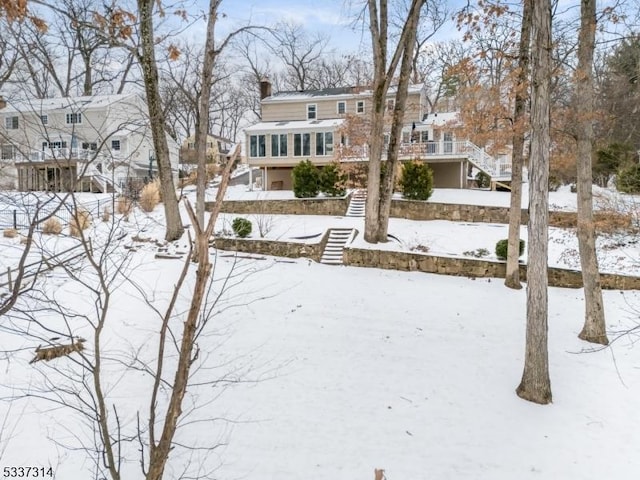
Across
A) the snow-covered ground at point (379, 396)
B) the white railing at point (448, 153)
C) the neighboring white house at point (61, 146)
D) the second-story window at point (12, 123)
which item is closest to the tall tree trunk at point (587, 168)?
the snow-covered ground at point (379, 396)

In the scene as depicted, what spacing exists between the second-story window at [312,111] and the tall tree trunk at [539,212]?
18874 mm

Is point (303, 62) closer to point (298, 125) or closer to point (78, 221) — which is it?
point (298, 125)

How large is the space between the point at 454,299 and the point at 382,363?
11.5ft

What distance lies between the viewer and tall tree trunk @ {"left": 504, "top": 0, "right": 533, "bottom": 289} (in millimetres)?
8508

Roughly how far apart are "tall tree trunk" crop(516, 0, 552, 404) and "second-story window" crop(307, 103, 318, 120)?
1887 cm

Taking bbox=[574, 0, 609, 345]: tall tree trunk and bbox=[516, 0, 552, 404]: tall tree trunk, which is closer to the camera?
bbox=[516, 0, 552, 404]: tall tree trunk

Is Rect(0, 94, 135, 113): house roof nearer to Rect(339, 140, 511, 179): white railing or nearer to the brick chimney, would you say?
the brick chimney

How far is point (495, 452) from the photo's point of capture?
4711mm

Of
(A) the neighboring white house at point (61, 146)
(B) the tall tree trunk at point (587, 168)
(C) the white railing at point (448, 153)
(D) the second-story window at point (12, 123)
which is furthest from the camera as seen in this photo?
(C) the white railing at point (448, 153)

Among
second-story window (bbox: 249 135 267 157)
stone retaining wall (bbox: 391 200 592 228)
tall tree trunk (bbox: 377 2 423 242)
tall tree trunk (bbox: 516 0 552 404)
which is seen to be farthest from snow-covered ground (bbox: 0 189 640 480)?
second-story window (bbox: 249 135 267 157)

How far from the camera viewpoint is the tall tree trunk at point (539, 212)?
202 inches

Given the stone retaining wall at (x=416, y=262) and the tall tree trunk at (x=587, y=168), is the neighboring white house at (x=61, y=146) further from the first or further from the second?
the tall tree trunk at (x=587, y=168)

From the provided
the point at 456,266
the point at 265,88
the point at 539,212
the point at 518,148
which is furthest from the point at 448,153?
the point at 539,212

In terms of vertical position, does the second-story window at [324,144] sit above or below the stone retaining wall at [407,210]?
above
